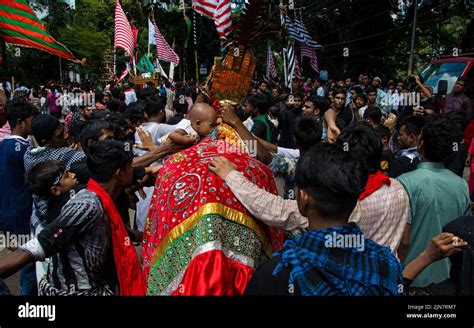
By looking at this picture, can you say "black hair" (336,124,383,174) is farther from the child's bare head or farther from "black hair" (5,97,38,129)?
"black hair" (5,97,38,129)

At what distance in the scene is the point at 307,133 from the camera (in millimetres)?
3928

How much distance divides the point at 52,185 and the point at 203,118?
1.04 meters

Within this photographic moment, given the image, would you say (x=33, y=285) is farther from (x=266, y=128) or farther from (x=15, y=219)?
(x=266, y=128)

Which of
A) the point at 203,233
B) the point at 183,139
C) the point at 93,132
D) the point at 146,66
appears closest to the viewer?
the point at 203,233

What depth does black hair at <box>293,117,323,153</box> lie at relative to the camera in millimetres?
3912

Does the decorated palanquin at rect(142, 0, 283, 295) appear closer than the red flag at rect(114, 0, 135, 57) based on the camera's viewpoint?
Yes

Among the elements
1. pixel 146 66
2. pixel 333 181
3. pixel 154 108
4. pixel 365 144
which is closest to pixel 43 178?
pixel 365 144

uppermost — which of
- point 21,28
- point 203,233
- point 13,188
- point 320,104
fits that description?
point 21,28

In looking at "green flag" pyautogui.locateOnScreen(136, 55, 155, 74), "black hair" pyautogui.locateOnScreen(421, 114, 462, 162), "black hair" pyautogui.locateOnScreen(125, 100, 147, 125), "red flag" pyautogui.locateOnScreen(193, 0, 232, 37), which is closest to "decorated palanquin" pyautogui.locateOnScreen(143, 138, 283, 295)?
"black hair" pyautogui.locateOnScreen(421, 114, 462, 162)

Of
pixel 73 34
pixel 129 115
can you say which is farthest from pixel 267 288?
pixel 73 34

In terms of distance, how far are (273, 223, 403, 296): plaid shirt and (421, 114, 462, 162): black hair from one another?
1655mm

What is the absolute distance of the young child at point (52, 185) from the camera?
11.1 ft

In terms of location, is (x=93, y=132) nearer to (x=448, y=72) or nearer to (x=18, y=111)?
(x=18, y=111)

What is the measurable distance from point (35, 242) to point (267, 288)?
1.26m
